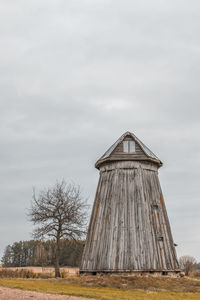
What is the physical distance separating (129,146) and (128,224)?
216 inches

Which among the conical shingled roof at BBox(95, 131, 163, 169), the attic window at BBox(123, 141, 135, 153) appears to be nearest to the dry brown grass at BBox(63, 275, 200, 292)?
the conical shingled roof at BBox(95, 131, 163, 169)

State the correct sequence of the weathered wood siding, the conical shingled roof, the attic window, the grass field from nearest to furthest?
the grass field
the weathered wood siding
the conical shingled roof
the attic window

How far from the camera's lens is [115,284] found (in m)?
20.2

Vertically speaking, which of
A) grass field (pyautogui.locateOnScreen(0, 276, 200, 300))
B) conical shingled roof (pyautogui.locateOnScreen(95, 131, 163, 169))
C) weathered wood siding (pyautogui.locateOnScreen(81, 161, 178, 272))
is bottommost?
grass field (pyautogui.locateOnScreen(0, 276, 200, 300))

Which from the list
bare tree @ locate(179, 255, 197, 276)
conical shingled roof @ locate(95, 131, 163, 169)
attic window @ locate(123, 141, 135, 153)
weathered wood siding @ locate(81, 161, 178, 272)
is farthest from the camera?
bare tree @ locate(179, 255, 197, 276)

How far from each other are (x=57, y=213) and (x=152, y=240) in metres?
13.3

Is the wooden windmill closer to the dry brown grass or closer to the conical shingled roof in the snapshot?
the conical shingled roof

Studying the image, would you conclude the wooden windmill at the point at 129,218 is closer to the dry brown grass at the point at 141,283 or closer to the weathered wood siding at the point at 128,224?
the weathered wood siding at the point at 128,224

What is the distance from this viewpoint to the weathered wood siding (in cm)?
2291

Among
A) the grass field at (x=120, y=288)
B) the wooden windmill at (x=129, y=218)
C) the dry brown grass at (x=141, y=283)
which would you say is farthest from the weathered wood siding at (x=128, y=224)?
the grass field at (x=120, y=288)

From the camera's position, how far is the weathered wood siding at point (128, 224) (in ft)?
75.2

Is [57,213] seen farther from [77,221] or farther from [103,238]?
[103,238]

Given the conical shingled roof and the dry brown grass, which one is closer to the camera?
the dry brown grass

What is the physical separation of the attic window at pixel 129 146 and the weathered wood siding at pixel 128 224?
871mm
